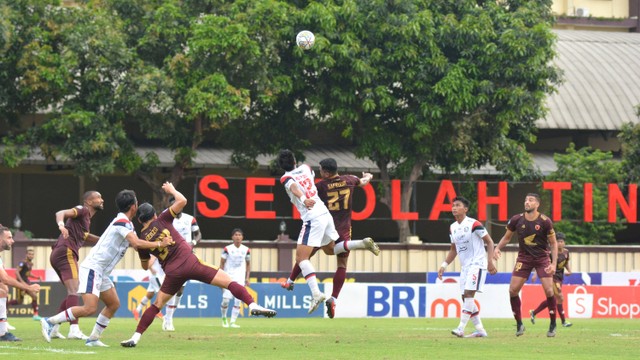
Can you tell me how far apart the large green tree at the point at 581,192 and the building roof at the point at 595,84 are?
10.4ft

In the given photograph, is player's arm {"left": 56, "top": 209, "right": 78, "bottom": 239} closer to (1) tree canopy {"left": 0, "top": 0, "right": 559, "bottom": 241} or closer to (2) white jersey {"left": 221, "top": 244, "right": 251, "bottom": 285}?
(2) white jersey {"left": 221, "top": 244, "right": 251, "bottom": 285}

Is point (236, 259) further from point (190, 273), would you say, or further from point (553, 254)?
point (190, 273)

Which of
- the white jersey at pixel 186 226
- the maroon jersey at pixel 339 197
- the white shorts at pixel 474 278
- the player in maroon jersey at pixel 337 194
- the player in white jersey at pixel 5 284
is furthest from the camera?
the white jersey at pixel 186 226

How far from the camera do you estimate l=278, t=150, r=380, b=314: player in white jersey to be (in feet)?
64.2

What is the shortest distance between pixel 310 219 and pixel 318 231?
8.8 inches

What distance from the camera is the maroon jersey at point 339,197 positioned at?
20328mm

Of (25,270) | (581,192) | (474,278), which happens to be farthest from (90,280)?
(581,192)

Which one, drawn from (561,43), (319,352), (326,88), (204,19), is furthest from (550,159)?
(319,352)

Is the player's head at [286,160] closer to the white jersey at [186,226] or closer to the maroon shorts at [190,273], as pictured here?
the maroon shorts at [190,273]

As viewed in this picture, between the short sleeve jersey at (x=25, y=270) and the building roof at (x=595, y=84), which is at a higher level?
the building roof at (x=595, y=84)

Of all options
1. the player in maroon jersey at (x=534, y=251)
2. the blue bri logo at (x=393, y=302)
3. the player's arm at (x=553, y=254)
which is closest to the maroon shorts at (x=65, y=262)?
the player in maroon jersey at (x=534, y=251)

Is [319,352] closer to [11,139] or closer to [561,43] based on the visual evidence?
[11,139]

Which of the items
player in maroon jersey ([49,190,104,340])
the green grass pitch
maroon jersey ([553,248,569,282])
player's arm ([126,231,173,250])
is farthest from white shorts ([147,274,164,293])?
player's arm ([126,231,173,250])

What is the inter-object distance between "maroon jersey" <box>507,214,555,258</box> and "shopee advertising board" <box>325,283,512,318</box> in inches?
512
